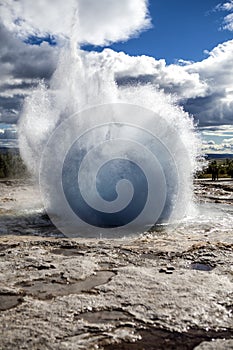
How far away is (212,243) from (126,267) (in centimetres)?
434

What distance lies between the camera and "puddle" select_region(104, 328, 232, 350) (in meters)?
6.42

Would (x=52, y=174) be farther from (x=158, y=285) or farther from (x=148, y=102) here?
(x=158, y=285)

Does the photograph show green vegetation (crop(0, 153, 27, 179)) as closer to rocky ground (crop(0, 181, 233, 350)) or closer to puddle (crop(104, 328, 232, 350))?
rocky ground (crop(0, 181, 233, 350))

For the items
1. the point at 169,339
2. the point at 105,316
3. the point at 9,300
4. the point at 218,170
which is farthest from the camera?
the point at 218,170

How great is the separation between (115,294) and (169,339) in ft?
7.20

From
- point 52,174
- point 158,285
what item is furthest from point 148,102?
point 158,285

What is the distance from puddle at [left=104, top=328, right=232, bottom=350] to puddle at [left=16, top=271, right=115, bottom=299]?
2483 mm

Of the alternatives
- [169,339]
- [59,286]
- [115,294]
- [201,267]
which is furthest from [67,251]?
[169,339]

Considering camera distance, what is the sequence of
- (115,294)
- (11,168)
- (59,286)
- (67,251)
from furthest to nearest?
1. (11,168)
2. (67,251)
3. (59,286)
4. (115,294)

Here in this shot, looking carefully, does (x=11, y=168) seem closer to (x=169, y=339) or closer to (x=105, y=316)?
(x=105, y=316)

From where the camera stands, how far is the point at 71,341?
655 centimetres

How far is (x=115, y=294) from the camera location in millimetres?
8648

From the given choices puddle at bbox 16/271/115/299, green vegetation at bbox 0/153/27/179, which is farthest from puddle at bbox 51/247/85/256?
green vegetation at bbox 0/153/27/179

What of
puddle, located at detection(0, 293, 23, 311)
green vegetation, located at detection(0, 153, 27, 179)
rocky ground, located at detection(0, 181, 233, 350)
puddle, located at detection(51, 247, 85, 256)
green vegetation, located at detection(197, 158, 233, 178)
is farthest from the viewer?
green vegetation, located at detection(197, 158, 233, 178)
